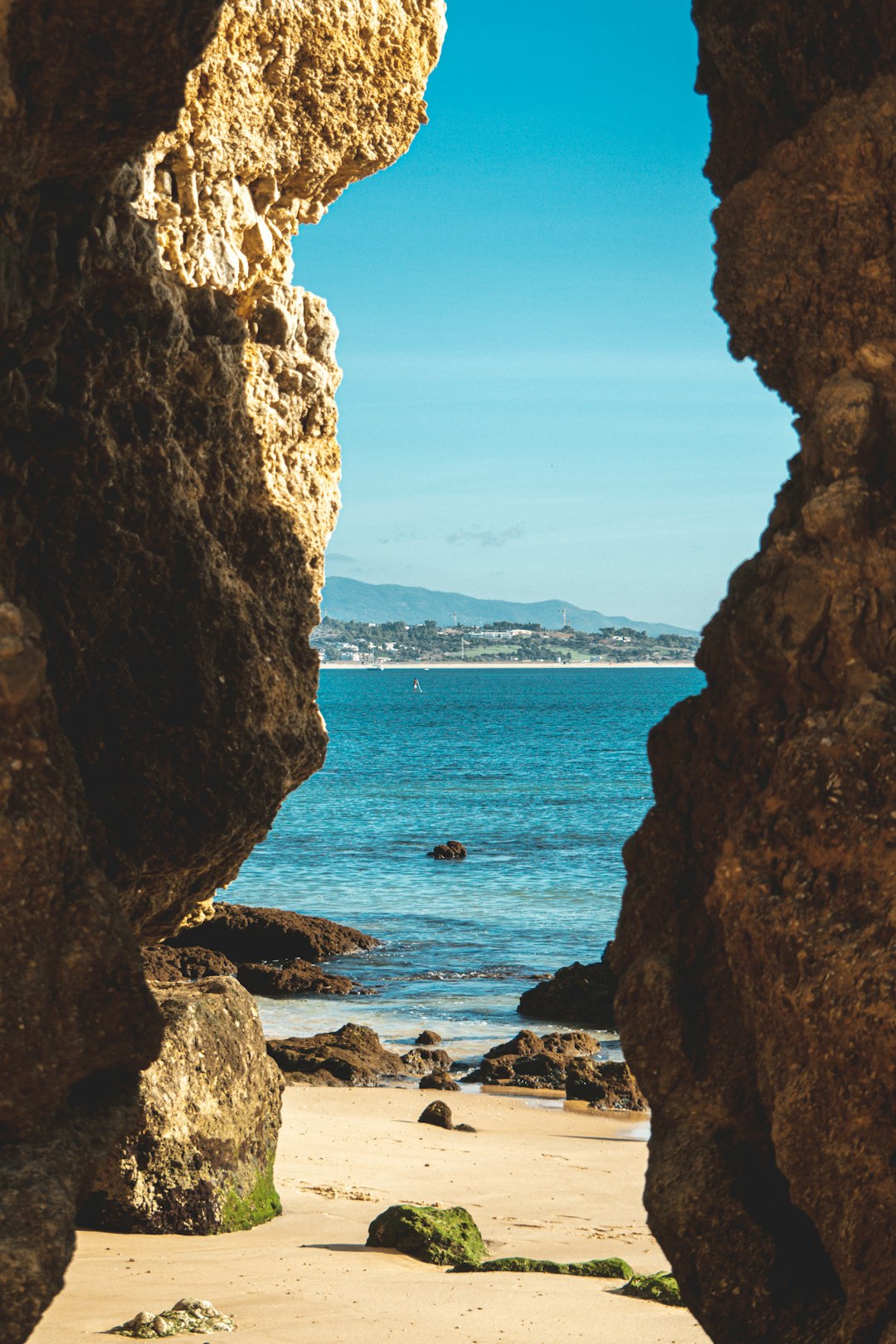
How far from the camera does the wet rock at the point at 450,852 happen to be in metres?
40.5

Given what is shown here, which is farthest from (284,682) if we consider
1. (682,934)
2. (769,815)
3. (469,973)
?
(469,973)

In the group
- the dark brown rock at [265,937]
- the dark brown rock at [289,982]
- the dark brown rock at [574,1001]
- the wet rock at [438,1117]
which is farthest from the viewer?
the dark brown rock at [265,937]

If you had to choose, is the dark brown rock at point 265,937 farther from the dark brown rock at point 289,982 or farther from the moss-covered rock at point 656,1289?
the moss-covered rock at point 656,1289

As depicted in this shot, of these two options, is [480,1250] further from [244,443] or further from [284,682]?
[244,443]

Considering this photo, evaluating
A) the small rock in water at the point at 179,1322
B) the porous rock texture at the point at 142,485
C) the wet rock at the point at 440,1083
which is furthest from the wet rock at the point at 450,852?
the small rock in water at the point at 179,1322

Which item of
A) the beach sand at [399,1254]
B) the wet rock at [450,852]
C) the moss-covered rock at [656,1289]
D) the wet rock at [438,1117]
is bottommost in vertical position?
the wet rock at [450,852]

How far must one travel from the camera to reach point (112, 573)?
739 centimetres

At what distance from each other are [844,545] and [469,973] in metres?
A: 20.0

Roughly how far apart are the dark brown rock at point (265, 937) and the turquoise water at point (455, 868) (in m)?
0.61

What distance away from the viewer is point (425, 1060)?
18.2 meters

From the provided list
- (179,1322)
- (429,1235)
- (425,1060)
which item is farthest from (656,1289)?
(425,1060)

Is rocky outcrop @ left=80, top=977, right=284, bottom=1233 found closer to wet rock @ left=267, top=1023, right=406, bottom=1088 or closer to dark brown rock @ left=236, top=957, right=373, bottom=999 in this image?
wet rock @ left=267, top=1023, right=406, bottom=1088

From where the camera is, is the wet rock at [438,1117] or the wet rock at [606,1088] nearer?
the wet rock at [438,1117]

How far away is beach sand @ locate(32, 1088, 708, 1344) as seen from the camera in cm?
759
